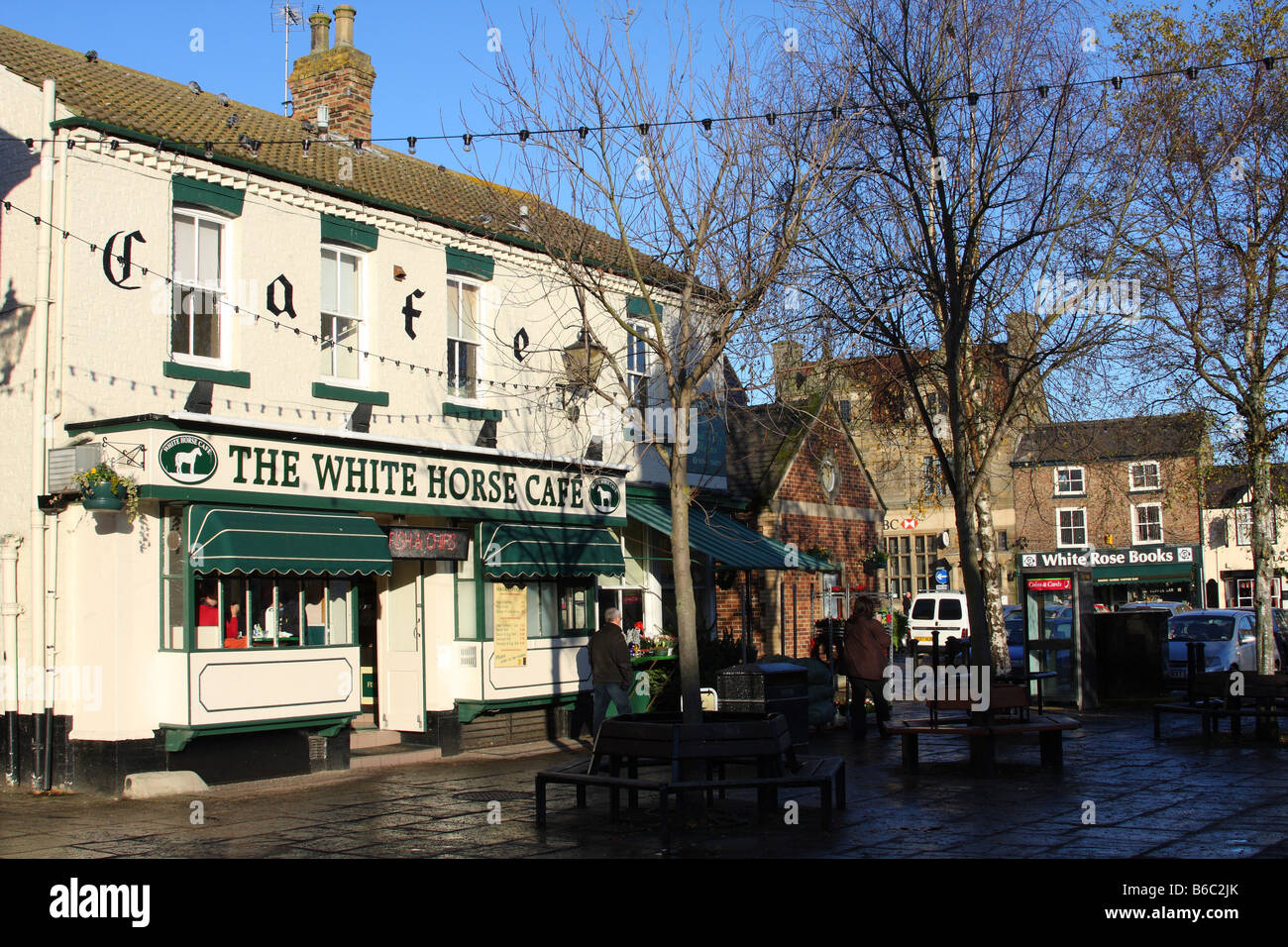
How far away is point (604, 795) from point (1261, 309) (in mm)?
14577

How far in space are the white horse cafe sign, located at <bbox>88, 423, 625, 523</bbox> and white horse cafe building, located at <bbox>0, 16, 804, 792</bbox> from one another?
0.11ft

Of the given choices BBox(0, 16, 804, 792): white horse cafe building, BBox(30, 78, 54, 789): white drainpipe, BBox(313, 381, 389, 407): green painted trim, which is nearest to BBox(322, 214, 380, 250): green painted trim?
BBox(0, 16, 804, 792): white horse cafe building

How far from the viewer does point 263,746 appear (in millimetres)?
13156

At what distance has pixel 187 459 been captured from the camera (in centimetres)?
1241

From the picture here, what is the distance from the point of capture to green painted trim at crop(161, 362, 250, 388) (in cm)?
1327

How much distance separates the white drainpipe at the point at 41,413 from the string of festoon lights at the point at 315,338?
0.28 meters

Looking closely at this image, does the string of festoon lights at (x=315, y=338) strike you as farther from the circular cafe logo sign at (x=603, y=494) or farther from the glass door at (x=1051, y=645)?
the glass door at (x=1051, y=645)

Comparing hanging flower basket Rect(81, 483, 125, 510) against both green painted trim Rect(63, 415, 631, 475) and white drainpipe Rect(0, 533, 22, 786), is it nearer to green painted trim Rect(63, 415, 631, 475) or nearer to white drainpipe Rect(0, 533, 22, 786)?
green painted trim Rect(63, 415, 631, 475)

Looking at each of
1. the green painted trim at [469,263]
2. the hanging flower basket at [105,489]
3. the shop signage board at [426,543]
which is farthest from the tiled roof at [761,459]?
the hanging flower basket at [105,489]

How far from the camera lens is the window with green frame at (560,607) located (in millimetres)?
16578

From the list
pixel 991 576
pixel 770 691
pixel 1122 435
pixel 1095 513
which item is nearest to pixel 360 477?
pixel 770 691

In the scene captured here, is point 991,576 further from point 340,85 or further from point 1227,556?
point 1227,556
